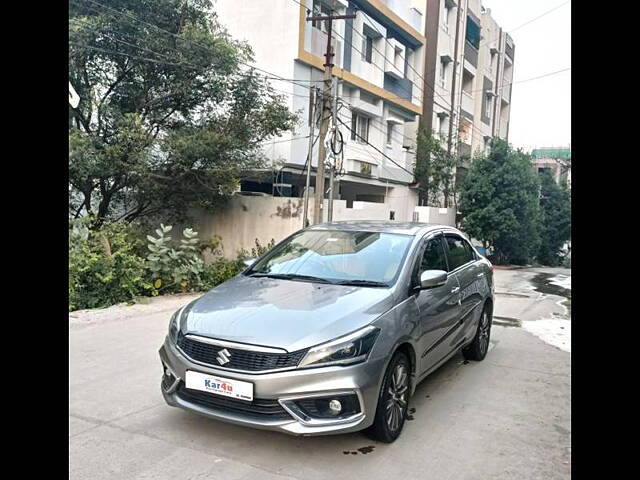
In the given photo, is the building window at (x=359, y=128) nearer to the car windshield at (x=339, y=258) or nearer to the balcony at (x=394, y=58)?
the balcony at (x=394, y=58)

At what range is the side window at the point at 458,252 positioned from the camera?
5258 millimetres

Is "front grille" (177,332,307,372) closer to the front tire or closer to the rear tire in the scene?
the front tire

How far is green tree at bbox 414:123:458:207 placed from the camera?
23.4 metres

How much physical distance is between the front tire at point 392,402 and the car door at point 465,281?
1161 millimetres

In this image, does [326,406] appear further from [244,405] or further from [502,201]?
[502,201]

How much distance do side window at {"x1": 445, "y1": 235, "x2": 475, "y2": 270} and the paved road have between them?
1.13 m

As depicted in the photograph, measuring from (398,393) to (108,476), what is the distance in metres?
1.94

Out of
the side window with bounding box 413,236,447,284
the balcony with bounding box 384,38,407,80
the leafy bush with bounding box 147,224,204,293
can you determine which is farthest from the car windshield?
the balcony with bounding box 384,38,407,80

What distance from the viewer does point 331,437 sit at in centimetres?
369

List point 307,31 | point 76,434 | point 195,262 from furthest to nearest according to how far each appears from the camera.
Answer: point 307,31 → point 195,262 → point 76,434

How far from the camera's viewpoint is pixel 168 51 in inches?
480

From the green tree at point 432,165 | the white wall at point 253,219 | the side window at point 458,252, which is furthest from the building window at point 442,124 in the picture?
the side window at point 458,252
